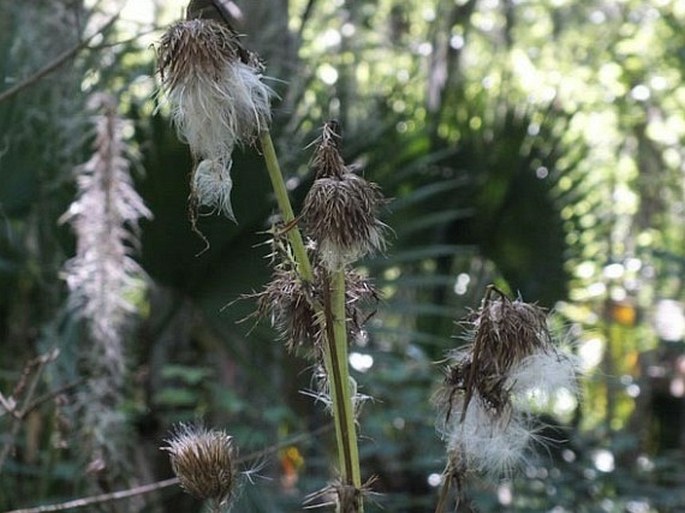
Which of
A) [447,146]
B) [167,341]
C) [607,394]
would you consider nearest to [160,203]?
[167,341]

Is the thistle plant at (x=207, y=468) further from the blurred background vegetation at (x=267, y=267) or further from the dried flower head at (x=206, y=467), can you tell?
the blurred background vegetation at (x=267, y=267)

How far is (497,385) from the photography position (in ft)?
1.93

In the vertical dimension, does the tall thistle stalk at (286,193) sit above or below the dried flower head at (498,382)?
above

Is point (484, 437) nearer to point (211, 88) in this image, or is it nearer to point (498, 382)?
point (498, 382)

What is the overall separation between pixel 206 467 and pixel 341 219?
0.15 m

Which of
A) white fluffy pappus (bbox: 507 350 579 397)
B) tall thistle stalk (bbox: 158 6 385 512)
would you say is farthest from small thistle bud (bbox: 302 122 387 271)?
white fluffy pappus (bbox: 507 350 579 397)

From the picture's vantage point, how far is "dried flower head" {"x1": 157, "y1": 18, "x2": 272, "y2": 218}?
1.87 feet

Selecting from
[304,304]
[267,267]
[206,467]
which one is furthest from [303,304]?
[267,267]

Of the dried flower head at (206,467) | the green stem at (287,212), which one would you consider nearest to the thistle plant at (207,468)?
the dried flower head at (206,467)

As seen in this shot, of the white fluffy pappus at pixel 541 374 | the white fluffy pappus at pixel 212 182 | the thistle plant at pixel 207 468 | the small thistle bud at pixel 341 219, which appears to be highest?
the white fluffy pappus at pixel 212 182

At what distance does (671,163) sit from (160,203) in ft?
14.2

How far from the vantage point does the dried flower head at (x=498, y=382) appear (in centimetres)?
58

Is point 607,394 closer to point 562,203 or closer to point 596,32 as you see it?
point 596,32

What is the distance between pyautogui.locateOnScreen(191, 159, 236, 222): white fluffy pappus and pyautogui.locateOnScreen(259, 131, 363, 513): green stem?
4 cm
